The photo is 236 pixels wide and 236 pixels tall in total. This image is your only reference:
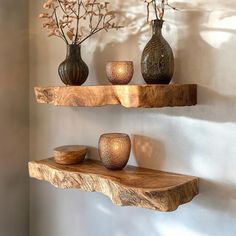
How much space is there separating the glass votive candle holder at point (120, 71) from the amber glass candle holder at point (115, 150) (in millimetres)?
250

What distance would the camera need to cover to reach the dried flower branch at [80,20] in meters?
1.61

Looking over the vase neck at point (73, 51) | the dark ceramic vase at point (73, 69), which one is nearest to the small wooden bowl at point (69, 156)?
the dark ceramic vase at point (73, 69)

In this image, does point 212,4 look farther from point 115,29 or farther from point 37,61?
point 37,61

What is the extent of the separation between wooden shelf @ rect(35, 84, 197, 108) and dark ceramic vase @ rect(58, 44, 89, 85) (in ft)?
0.36

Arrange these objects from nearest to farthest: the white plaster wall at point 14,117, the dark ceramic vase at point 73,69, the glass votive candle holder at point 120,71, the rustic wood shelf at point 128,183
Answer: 1. the rustic wood shelf at point 128,183
2. the glass votive candle holder at point 120,71
3. the dark ceramic vase at point 73,69
4. the white plaster wall at point 14,117

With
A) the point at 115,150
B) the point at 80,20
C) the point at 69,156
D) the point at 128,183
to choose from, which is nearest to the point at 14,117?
the point at 69,156

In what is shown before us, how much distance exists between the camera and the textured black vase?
131 centimetres

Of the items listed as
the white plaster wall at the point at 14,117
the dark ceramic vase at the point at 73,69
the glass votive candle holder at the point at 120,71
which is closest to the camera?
the glass votive candle holder at the point at 120,71

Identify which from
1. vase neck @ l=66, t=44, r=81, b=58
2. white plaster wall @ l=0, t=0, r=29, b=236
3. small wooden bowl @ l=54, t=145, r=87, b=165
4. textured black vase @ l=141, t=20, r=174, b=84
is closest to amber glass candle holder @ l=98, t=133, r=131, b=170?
small wooden bowl @ l=54, t=145, r=87, b=165

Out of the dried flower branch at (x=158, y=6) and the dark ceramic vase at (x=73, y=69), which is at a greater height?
the dried flower branch at (x=158, y=6)

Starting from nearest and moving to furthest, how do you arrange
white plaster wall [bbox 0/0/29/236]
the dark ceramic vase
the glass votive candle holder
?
the glass votive candle holder → the dark ceramic vase → white plaster wall [bbox 0/0/29/236]

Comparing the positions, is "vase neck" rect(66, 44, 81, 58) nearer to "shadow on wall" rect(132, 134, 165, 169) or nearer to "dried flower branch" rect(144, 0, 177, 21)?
"dried flower branch" rect(144, 0, 177, 21)

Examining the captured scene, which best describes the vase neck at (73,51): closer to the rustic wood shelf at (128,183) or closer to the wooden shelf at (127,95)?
the wooden shelf at (127,95)

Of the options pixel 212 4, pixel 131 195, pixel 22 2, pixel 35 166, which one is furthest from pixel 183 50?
pixel 22 2
